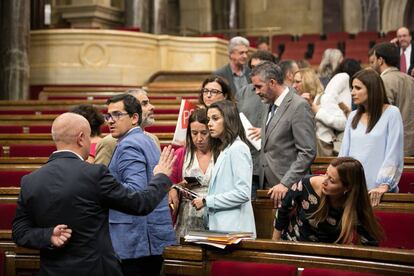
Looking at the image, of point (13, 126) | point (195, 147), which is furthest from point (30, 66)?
point (195, 147)

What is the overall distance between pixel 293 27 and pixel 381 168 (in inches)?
566

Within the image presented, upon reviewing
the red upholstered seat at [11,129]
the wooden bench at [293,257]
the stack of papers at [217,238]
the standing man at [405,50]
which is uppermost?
the standing man at [405,50]

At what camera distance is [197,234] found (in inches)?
141

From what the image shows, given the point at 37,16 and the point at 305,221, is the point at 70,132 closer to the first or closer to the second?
the point at 305,221

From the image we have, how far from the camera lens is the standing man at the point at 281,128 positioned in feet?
14.7

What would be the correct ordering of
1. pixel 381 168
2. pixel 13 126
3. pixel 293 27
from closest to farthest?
1. pixel 381 168
2. pixel 13 126
3. pixel 293 27

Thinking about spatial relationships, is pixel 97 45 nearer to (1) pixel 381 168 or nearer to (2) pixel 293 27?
(2) pixel 293 27

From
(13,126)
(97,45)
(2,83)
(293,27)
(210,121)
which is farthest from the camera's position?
(293,27)

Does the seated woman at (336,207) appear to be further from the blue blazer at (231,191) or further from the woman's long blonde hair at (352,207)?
the blue blazer at (231,191)

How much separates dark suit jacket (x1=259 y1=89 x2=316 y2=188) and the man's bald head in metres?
1.49

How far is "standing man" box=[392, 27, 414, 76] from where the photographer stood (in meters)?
7.69

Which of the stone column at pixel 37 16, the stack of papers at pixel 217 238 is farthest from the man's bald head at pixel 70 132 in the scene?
the stone column at pixel 37 16

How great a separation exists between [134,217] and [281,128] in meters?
1.06

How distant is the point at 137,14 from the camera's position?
49.4 feet
